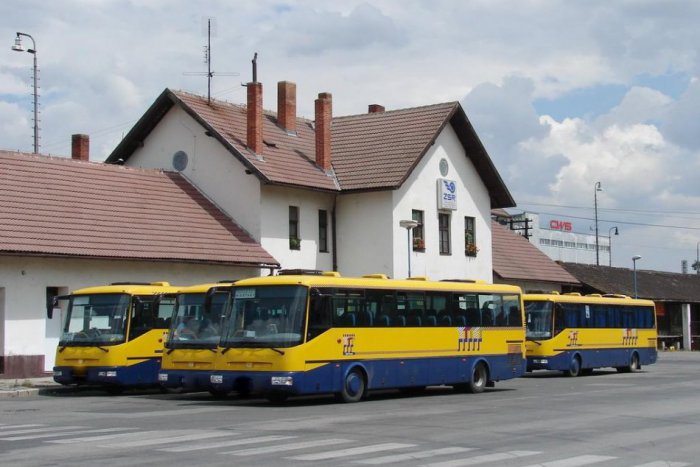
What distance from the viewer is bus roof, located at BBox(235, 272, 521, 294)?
2286cm

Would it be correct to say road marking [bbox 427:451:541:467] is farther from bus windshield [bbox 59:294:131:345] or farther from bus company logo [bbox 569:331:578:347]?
bus company logo [bbox 569:331:578:347]

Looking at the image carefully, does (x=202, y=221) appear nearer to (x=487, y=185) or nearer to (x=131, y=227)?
(x=131, y=227)

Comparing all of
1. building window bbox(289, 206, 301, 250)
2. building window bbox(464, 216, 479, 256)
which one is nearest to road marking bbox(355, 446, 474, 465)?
building window bbox(289, 206, 301, 250)

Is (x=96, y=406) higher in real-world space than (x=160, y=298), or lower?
lower

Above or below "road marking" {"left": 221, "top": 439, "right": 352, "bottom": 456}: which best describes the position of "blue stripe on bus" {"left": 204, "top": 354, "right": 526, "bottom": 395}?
above

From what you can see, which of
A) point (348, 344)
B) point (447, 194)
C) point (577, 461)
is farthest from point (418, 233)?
point (577, 461)

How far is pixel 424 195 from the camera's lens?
146 ft

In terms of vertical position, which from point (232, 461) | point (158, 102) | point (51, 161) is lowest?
point (232, 461)

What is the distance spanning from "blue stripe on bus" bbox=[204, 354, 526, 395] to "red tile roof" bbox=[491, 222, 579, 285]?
2356cm

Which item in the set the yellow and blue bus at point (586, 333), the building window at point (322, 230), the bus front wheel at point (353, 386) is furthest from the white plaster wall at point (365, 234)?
Result: the bus front wheel at point (353, 386)

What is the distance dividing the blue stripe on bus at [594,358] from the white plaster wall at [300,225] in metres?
10.2

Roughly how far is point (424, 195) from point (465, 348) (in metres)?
17.8

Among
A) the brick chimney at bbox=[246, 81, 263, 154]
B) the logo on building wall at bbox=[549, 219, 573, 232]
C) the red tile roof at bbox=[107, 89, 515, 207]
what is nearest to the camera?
the brick chimney at bbox=[246, 81, 263, 154]

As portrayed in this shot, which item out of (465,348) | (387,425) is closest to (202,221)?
(465,348)
